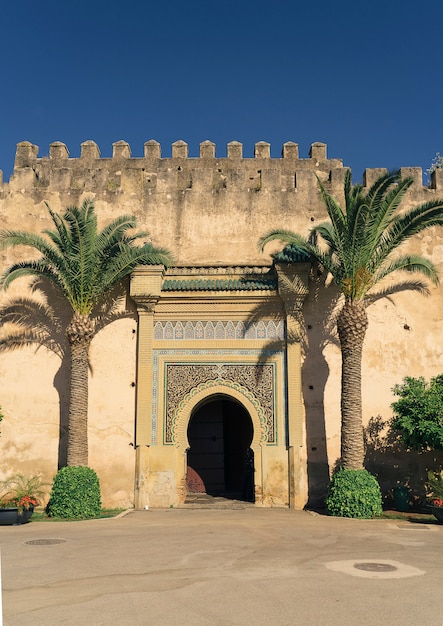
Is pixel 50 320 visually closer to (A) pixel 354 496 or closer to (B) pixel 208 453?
(B) pixel 208 453

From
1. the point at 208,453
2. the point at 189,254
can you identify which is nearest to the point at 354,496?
the point at 208,453

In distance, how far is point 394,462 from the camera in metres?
15.8

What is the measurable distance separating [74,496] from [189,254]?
719cm

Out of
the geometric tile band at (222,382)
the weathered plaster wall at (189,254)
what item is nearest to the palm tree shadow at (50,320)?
the weathered plaster wall at (189,254)

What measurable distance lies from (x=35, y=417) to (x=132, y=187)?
22.8 ft

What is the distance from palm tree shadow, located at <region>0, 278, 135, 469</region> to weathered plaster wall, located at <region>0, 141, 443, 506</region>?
0.22 metres

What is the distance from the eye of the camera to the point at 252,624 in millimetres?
5379

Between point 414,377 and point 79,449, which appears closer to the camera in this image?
point 79,449

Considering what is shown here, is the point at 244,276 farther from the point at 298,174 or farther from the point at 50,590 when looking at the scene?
the point at 50,590

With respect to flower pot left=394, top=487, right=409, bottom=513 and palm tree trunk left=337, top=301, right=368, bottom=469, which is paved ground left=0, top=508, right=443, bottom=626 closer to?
palm tree trunk left=337, top=301, right=368, bottom=469

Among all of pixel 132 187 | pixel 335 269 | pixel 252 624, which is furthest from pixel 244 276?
pixel 252 624

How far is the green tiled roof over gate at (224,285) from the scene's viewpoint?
52.9 feet

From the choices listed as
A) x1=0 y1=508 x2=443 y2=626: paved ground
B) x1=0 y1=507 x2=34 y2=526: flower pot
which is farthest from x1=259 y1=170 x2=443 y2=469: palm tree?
x1=0 y1=507 x2=34 y2=526: flower pot

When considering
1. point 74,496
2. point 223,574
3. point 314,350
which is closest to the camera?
point 223,574
